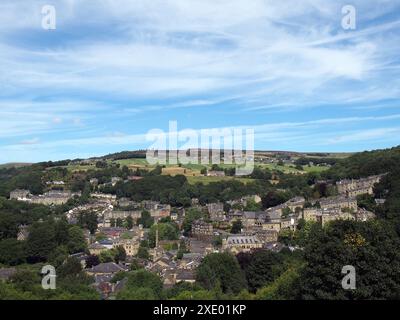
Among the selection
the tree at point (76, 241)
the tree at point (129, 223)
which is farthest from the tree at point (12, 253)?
the tree at point (129, 223)

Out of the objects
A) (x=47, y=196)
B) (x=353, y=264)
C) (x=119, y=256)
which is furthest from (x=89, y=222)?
(x=353, y=264)

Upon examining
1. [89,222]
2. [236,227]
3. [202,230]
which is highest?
[236,227]

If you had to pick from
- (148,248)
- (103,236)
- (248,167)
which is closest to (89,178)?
(248,167)

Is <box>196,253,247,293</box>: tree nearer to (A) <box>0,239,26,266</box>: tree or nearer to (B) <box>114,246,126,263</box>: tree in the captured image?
(B) <box>114,246,126,263</box>: tree

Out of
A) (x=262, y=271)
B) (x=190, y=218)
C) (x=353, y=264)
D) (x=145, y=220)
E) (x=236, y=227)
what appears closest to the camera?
(x=353, y=264)

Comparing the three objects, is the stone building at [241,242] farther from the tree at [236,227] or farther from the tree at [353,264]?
the tree at [353,264]

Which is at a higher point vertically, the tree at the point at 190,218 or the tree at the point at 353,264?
the tree at the point at 353,264

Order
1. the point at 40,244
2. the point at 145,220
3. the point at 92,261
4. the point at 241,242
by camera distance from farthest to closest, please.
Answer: the point at 145,220 → the point at 241,242 → the point at 40,244 → the point at 92,261

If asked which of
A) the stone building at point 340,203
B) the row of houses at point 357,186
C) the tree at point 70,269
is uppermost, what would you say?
the row of houses at point 357,186

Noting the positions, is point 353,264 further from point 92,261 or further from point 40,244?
point 40,244
